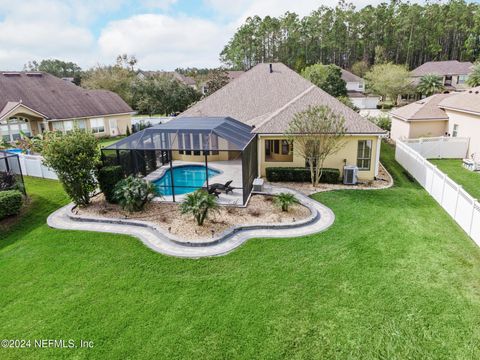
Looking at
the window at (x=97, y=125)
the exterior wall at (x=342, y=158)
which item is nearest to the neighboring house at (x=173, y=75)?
the window at (x=97, y=125)

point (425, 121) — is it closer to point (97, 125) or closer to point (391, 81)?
point (391, 81)

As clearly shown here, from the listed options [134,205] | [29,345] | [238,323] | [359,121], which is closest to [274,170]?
[359,121]

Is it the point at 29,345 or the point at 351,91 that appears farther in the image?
the point at 351,91

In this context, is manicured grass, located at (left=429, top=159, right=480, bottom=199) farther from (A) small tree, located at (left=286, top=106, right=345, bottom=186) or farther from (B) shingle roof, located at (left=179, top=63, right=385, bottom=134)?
(B) shingle roof, located at (left=179, top=63, right=385, bottom=134)

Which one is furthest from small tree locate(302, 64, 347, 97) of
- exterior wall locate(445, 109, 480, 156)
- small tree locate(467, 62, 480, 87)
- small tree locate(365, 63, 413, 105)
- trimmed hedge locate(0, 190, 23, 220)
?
trimmed hedge locate(0, 190, 23, 220)

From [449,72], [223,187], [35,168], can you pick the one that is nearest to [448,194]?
[223,187]

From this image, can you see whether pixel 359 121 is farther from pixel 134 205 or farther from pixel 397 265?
pixel 134 205

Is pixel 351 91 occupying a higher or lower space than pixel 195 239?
higher
